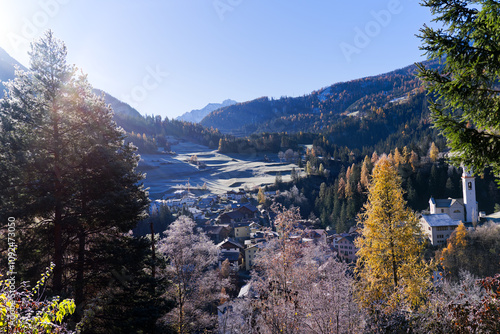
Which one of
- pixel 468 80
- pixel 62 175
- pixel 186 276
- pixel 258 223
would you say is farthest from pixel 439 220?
pixel 62 175

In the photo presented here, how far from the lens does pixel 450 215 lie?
159ft

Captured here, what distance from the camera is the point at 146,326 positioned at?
7.82m

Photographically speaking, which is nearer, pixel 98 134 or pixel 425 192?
pixel 98 134

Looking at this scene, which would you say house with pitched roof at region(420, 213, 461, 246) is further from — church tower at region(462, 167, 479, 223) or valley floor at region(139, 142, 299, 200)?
valley floor at region(139, 142, 299, 200)

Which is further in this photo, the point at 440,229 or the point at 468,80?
the point at 440,229

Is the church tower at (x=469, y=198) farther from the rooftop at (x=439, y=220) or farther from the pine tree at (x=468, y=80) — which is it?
the pine tree at (x=468, y=80)

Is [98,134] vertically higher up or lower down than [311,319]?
higher up

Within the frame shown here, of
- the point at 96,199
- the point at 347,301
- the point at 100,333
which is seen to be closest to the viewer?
the point at 347,301

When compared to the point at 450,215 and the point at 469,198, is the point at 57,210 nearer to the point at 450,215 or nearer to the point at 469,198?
the point at 450,215

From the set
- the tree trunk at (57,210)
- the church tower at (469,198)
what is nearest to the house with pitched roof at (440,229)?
the church tower at (469,198)

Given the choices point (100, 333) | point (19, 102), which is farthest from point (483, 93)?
point (19, 102)

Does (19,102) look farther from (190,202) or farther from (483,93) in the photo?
(190,202)

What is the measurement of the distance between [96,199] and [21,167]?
208 centimetres

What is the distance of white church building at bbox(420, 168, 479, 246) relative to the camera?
135 ft
